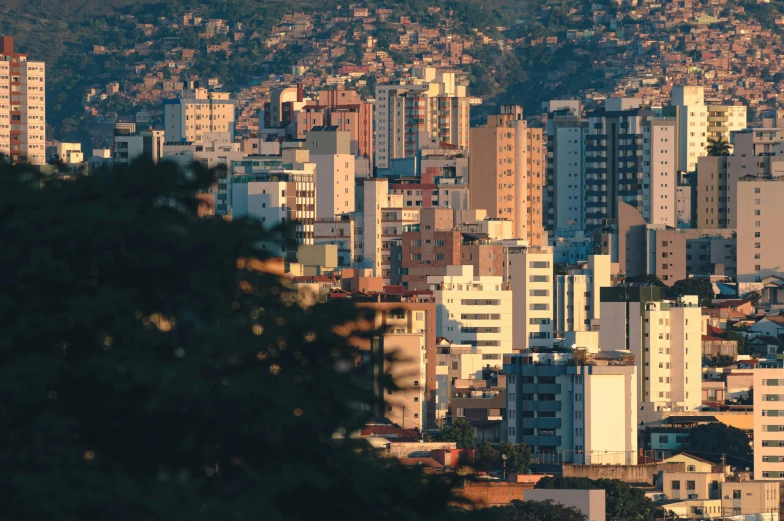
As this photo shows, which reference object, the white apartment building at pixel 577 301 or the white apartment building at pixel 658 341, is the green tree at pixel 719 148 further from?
the white apartment building at pixel 658 341

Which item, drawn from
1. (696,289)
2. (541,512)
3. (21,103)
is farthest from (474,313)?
(21,103)

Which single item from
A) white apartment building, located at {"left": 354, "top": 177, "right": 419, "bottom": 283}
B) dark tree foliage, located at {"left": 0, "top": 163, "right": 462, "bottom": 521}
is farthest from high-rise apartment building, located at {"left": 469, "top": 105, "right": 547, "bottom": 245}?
dark tree foliage, located at {"left": 0, "top": 163, "right": 462, "bottom": 521}

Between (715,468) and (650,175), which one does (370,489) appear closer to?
(715,468)

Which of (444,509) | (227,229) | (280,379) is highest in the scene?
(227,229)

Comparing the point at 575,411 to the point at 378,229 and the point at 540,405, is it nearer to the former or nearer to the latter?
the point at 540,405

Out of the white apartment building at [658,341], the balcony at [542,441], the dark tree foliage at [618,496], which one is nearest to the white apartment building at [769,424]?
the balcony at [542,441]

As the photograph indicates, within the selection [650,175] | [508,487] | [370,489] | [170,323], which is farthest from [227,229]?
[650,175]
